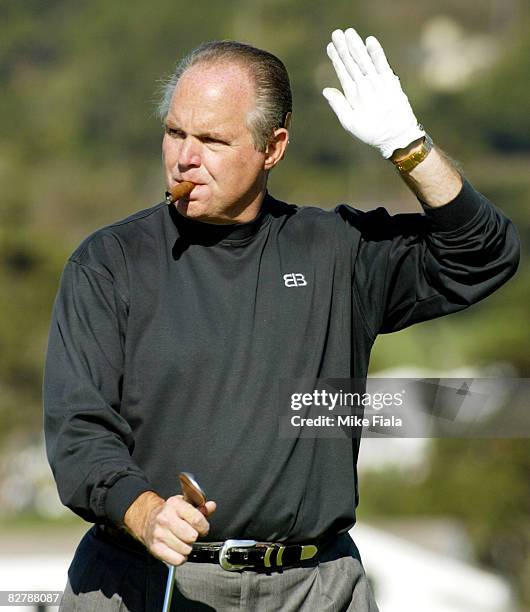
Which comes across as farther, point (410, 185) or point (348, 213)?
point (348, 213)

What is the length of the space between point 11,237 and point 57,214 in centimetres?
763

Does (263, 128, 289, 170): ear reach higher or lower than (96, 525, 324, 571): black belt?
higher

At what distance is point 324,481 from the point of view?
11.4 feet

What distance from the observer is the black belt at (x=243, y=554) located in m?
3.35

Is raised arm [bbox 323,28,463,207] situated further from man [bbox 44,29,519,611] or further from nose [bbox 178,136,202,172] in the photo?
nose [bbox 178,136,202,172]

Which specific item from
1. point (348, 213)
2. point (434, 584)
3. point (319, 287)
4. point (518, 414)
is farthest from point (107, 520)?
point (434, 584)

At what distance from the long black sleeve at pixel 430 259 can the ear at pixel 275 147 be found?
9.5 inches

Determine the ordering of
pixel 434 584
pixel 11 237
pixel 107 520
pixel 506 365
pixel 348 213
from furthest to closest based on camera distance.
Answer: pixel 11 237 < pixel 506 365 < pixel 434 584 < pixel 348 213 < pixel 107 520

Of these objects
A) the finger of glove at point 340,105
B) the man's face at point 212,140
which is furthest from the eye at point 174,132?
the finger of glove at point 340,105

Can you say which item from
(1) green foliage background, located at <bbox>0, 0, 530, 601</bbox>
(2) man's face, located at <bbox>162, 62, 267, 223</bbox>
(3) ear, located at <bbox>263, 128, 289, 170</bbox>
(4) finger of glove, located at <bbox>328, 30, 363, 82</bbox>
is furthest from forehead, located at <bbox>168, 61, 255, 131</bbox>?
(1) green foliage background, located at <bbox>0, 0, 530, 601</bbox>

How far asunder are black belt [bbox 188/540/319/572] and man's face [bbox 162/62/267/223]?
0.83m

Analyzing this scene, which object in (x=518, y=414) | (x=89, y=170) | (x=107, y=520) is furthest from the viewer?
(x=89, y=170)

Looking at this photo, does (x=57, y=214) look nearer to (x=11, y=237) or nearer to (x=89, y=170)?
(x=89, y=170)

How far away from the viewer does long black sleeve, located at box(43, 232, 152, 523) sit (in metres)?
3.12
